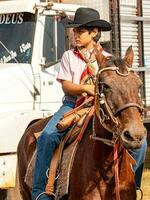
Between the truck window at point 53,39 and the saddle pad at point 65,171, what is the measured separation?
140 inches

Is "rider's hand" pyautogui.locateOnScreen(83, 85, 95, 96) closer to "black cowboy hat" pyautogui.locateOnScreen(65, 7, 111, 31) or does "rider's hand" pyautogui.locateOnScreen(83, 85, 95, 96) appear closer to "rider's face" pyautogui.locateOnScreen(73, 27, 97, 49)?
"rider's face" pyautogui.locateOnScreen(73, 27, 97, 49)

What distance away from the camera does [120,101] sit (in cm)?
450

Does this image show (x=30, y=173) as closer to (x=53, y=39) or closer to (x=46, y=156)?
(x=46, y=156)

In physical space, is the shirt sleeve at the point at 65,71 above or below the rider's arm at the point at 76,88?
above

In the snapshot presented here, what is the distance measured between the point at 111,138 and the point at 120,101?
43 cm

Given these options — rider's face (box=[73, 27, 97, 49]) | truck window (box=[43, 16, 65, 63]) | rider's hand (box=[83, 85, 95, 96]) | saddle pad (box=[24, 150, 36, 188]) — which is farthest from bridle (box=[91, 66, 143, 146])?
truck window (box=[43, 16, 65, 63])

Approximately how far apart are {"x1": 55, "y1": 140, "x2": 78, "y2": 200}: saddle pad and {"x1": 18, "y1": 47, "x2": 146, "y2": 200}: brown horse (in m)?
0.04

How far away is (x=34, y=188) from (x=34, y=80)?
3.45 m

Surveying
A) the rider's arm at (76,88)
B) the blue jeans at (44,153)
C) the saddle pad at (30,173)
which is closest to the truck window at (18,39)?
the saddle pad at (30,173)

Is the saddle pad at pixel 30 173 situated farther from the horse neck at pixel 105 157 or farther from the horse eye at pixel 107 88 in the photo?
Answer: the horse eye at pixel 107 88

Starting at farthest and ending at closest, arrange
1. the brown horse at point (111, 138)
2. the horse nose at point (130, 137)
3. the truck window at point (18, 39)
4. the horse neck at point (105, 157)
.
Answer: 1. the truck window at point (18, 39)
2. the horse neck at point (105, 157)
3. the brown horse at point (111, 138)
4. the horse nose at point (130, 137)

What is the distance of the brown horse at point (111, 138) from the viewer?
4.44 m

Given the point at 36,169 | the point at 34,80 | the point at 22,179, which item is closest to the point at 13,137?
the point at 34,80

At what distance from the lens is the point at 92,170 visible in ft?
16.3
